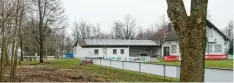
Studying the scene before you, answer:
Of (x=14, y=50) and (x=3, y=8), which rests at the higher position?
(x=3, y=8)

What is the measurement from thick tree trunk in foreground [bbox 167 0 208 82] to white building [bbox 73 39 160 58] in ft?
190

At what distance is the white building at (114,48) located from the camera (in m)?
64.2

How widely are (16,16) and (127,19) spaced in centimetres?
8991

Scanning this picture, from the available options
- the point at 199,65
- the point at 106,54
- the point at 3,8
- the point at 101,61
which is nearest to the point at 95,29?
the point at 106,54

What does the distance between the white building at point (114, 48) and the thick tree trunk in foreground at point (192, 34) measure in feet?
190

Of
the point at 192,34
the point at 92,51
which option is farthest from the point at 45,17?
the point at 192,34

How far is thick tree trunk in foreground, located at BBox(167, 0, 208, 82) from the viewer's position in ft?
18.6

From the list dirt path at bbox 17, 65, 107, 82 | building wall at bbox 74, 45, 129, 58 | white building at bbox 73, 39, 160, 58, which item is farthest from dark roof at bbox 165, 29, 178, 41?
dirt path at bbox 17, 65, 107, 82

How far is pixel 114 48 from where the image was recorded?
216ft

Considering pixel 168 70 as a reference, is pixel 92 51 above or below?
below

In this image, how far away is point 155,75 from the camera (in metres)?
20.4

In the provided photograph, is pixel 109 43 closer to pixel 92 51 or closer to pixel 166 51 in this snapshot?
pixel 92 51

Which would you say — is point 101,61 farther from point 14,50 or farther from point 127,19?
point 127,19

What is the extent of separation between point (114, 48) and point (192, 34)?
60.2m
